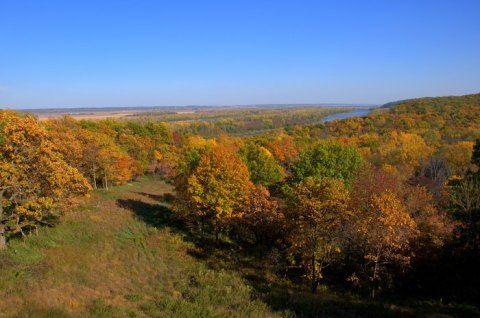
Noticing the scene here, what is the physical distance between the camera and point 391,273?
1137 inches

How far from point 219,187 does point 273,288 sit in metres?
11.8

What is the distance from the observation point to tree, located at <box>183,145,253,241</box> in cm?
3534

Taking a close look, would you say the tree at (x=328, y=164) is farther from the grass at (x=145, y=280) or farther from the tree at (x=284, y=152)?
the tree at (x=284, y=152)

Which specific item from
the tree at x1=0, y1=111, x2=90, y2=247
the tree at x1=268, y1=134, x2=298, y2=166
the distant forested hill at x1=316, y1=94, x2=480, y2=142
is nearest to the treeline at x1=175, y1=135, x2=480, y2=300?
the tree at x1=0, y1=111, x2=90, y2=247

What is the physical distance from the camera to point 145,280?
24.8 metres

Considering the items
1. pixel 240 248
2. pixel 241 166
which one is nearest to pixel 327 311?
pixel 240 248

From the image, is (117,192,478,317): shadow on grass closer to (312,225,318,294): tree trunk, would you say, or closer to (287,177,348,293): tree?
(312,225,318,294): tree trunk

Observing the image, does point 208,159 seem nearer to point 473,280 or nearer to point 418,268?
point 418,268

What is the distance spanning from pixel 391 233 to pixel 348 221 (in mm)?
3310

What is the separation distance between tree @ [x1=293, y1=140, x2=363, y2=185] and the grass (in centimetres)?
1133

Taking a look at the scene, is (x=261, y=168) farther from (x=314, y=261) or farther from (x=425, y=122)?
(x=425, y=122)

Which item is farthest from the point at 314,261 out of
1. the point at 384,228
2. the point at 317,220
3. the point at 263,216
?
the point at 263,216

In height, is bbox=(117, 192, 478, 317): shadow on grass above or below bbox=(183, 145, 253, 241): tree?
below

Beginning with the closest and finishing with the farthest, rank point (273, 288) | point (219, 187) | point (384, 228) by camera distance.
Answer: point (384, 228), point (273, 288), point (219, 187)
